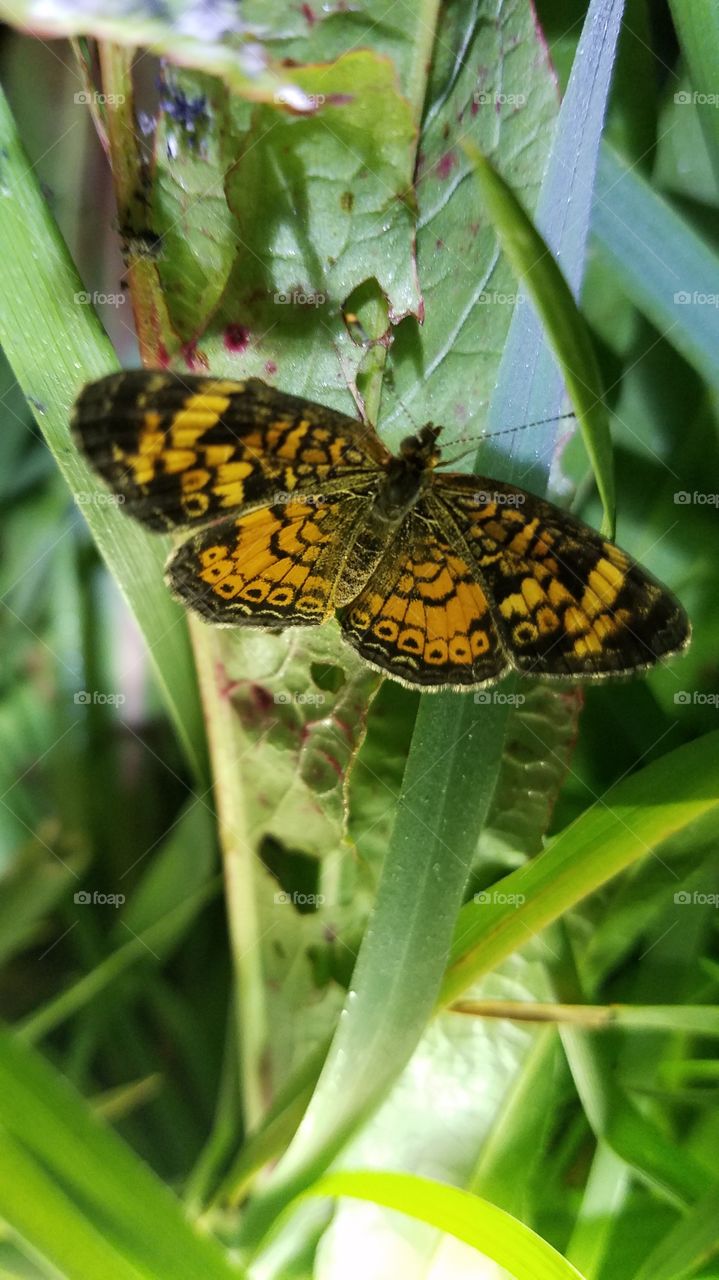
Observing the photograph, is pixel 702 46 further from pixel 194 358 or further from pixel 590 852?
pixel 590 852

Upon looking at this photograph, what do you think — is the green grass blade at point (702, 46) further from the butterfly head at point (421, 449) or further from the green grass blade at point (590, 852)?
the green grass blade at point (590, 852)

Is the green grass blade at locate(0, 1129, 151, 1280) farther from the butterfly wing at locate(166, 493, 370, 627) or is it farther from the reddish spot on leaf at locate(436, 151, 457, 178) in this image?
the reddish spot on leaf at locate(436, 151, 457, 178)

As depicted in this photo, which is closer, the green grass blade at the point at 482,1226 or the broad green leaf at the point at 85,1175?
the broad green leaf at the point at 85,1175

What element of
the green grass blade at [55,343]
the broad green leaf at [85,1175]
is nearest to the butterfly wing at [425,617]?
the green grass blade at [55,343]

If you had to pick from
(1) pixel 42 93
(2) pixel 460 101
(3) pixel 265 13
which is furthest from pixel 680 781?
(1) pixel 42 93

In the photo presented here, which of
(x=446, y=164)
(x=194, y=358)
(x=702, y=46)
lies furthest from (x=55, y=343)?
(x=702, y=46)

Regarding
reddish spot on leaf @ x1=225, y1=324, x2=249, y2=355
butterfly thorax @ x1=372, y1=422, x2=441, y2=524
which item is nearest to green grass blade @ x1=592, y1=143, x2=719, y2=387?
butterfly thorax @ x1=372, y1=422, x2=441, y2=524

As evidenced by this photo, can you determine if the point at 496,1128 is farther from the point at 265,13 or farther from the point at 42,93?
the point at 42,93
